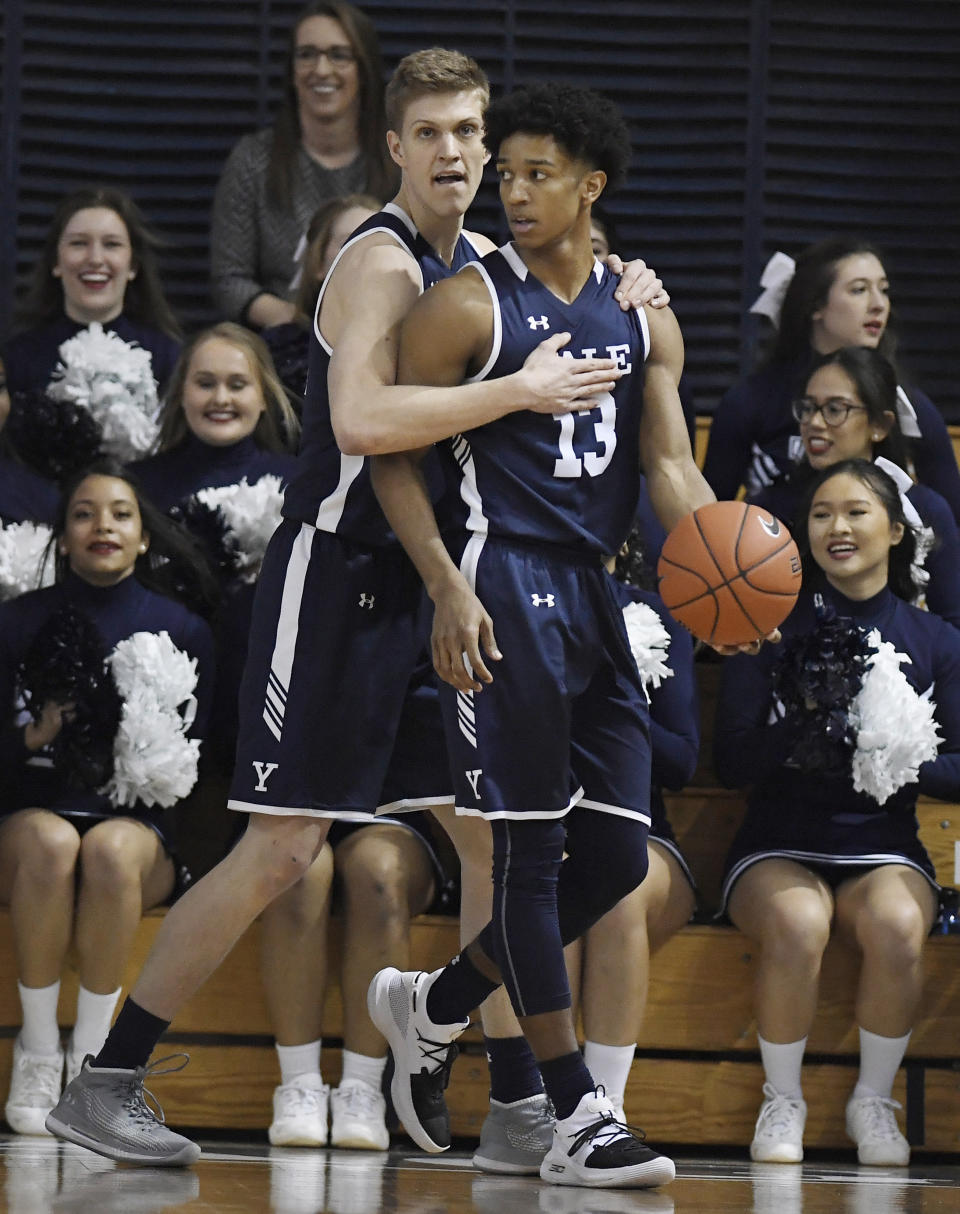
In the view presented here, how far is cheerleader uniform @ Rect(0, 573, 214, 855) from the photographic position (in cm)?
488

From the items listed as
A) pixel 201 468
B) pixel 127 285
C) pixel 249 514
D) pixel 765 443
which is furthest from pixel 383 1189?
pixel 127 285

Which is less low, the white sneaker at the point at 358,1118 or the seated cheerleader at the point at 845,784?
the seated cheerleader at the point at 845,784

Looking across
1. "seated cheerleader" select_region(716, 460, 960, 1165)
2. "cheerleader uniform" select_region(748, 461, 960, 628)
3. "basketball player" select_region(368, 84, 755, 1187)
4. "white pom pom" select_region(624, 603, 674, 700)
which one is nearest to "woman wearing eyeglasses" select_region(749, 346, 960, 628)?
"cheerleader uniform" select_region(748, 461, 960, 628)

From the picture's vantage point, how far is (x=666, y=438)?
373 cm

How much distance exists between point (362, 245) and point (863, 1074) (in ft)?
7.70

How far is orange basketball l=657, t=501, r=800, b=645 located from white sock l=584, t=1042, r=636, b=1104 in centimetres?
128

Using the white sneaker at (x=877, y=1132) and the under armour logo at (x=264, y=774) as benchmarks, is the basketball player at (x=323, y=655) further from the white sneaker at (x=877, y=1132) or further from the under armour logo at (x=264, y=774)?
the white sneaker at (x=877, y=1132)

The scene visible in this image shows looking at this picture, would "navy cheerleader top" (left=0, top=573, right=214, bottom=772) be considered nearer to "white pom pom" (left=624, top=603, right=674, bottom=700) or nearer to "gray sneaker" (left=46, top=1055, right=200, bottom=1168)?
"white pom pom" (left=624, top=603, right=674, bottom=700)

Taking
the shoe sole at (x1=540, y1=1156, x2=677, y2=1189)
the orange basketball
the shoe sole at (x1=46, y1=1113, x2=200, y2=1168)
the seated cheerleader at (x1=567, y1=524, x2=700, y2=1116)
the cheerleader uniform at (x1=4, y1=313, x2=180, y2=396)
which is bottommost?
the shoe sole at (x1=46, y1=1113, x2=200, y2=1168)

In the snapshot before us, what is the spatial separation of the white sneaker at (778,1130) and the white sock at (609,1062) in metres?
0.35

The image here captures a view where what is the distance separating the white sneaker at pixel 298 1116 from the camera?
4.51 m

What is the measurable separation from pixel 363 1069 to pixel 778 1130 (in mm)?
983

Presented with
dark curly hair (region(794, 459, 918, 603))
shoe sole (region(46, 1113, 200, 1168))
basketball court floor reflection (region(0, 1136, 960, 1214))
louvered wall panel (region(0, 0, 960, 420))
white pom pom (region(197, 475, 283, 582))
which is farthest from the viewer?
louvered wall panel (region(0, 0, 960, 420))

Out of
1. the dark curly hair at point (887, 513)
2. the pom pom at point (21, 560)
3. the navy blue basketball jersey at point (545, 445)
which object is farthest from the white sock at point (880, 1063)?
the pom pom at point (21, 560)
